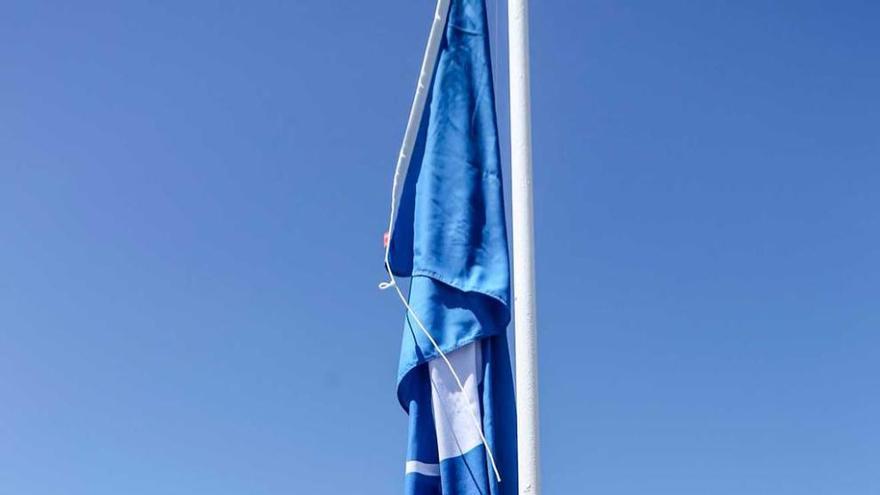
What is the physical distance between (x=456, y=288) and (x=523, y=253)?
2.31 ft

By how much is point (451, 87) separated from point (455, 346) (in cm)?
181

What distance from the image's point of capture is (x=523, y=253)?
604 cm

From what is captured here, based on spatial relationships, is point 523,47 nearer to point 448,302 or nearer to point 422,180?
point 422,180

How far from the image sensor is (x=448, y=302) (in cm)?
662

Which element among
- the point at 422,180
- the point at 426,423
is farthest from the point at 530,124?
the point at 426,423

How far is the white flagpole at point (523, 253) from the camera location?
18.6ft

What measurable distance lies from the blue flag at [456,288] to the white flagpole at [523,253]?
49 centimetres

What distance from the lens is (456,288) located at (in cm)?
660

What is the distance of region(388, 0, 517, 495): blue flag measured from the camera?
636 cm

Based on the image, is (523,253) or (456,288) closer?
(523,253)

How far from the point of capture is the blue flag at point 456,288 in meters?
6.36

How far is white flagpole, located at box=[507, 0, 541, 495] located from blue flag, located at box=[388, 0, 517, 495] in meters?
0.49

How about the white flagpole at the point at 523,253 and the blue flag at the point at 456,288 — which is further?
the blue flag at the point at 456,288

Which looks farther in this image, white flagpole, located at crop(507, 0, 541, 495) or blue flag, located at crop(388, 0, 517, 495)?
blue flag, located at crop(388, 0, 517, 495)
